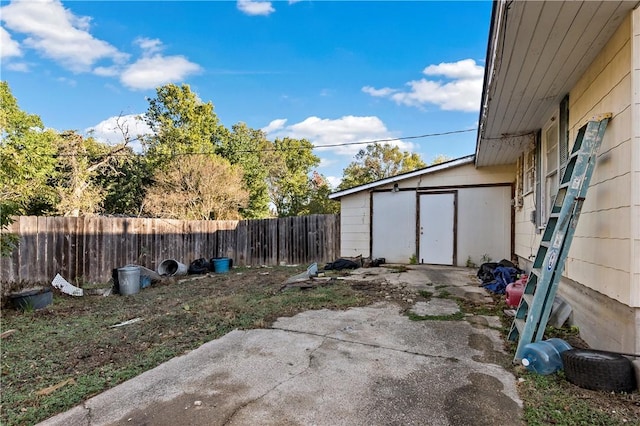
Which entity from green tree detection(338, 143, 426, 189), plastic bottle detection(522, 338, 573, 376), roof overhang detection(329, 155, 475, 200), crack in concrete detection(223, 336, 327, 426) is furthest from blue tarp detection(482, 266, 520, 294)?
green tree detection(338, 143, 426, 189)

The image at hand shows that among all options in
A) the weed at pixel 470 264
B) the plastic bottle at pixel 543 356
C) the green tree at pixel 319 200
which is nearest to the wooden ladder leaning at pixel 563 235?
the plastic bottle at pixel 543 356

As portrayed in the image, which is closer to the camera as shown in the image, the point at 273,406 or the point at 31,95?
the point at 273,406

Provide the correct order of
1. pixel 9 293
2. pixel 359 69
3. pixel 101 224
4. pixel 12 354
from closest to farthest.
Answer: pixel 12 354, pixel 9 293, pixel 101 224, pixel 359 69

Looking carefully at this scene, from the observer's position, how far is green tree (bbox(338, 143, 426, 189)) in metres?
24.1

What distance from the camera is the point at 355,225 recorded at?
33.5ft

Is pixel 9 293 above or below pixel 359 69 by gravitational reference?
below

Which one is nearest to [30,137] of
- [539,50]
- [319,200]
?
[319,200]

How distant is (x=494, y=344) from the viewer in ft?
10.3

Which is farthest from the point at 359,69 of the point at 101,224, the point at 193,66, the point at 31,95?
→ the point at 31,95

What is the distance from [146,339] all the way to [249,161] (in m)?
17.6

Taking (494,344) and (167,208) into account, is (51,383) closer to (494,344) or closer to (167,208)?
(494,344)

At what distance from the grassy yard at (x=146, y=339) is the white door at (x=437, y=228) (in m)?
3.50

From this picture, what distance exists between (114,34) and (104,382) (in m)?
11.8

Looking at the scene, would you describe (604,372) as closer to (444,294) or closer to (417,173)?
(444,294)
